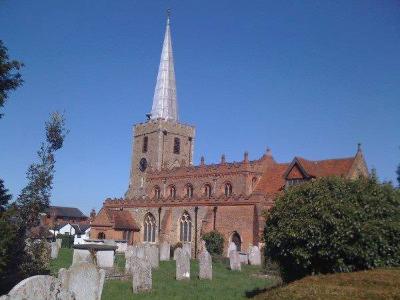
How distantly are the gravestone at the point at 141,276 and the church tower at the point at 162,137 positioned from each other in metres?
36.7

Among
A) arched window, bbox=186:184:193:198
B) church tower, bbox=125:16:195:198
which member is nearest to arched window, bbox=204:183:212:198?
arched window, bbox=186:184:193:198

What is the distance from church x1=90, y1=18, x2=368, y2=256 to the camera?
122 feet

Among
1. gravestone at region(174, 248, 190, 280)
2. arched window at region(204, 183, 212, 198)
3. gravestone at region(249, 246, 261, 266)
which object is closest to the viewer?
gravestone at region(174, 248, 190, 280)

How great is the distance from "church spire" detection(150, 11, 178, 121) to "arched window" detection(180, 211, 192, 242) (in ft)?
58.3

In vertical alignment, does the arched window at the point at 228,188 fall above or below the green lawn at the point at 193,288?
above

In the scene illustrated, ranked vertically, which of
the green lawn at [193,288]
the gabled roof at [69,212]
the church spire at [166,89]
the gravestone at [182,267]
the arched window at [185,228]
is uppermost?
the church spire at [166,89]

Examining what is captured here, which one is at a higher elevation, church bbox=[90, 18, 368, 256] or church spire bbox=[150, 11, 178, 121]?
church spire bbox=[150, 11, 178, 121]

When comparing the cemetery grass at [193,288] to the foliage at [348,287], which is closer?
the foliage at [348,287]

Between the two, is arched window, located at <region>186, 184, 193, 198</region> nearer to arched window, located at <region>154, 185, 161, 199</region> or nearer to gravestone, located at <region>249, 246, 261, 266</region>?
arched window, located at <region>154, 185, 161, 199</region>

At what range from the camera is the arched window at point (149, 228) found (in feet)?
151

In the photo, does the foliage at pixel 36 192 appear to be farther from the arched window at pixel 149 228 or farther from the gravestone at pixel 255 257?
the arched window at pixel 149 228

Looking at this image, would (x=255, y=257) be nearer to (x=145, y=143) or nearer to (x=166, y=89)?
(x=145, y=143)

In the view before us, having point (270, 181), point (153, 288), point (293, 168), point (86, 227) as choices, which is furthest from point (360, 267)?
point (86, 227)

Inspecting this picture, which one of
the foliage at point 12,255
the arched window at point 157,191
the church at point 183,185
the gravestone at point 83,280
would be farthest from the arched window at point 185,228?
the gravestone at point 83,280
